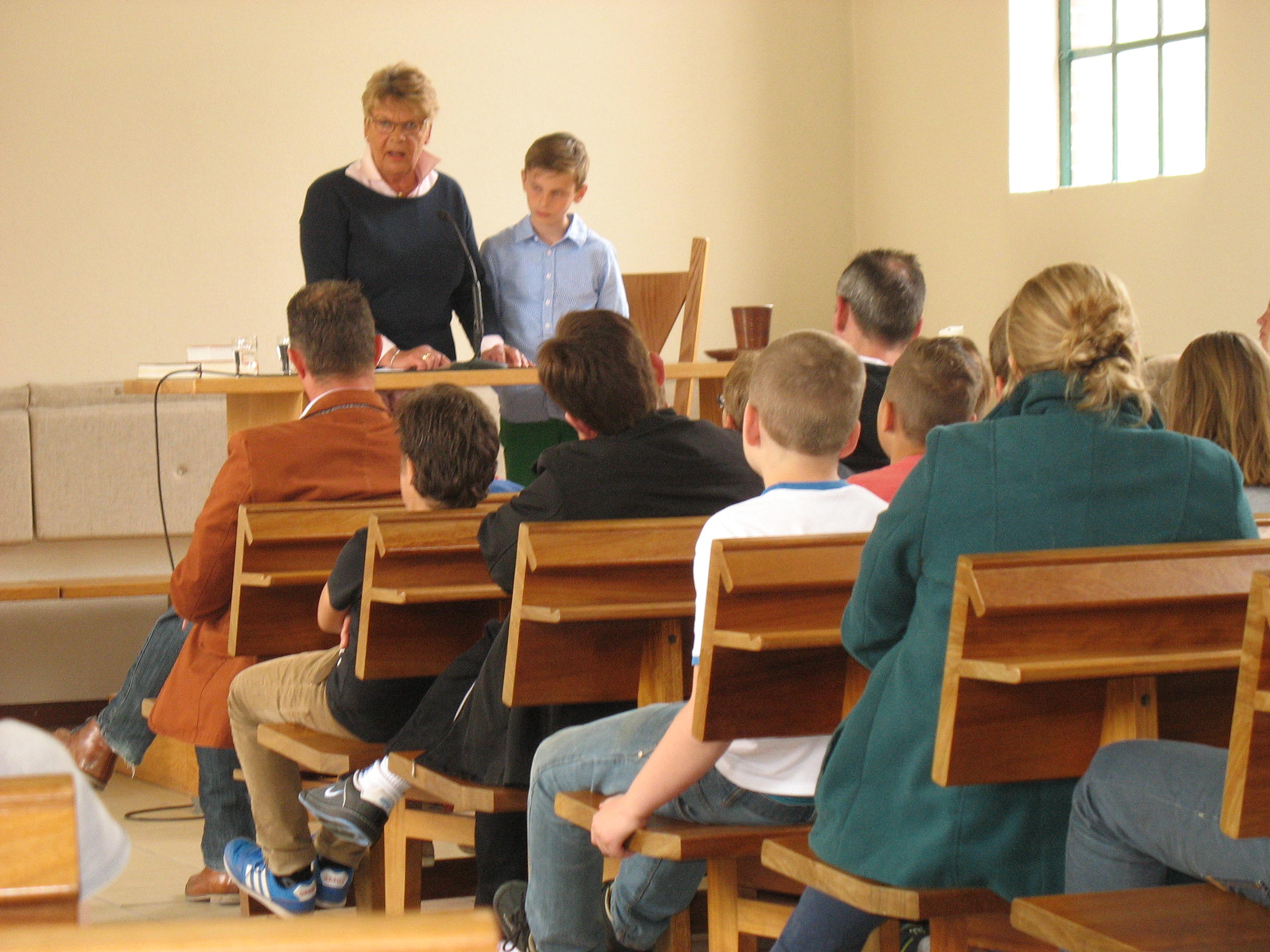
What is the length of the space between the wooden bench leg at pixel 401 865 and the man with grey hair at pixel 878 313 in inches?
48.0

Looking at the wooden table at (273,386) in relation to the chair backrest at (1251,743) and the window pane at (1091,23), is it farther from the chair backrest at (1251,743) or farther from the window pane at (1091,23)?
the window pane at (1091,23)

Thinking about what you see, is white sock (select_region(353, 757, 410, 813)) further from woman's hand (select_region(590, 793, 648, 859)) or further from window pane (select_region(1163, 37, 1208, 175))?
window pane (select_region(1163, 37, 1208, 175))

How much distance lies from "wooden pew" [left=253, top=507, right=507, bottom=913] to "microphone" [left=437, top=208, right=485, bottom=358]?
147 centimetres

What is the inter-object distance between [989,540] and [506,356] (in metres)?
2.48

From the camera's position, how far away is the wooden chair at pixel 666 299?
5.37 meters

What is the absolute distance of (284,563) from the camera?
3.05 m

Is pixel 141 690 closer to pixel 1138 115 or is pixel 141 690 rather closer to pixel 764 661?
pixel 764 661

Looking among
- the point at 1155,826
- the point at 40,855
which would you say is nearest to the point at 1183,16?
the point at 1155,826

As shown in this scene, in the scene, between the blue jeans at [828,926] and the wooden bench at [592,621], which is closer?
the blue jeans at [828,926]

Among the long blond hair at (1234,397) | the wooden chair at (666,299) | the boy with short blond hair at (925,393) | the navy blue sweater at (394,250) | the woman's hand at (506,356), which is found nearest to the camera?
the boy with short blond hair at (925,393)

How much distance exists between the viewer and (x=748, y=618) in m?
2.05

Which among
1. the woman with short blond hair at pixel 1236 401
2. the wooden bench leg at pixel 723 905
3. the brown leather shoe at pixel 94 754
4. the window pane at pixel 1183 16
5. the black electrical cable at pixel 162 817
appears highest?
Result: the window pane at pixel 1183 16

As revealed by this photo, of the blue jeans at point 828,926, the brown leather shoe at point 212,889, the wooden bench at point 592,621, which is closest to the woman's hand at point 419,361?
the brown leather shoe at point 212,889

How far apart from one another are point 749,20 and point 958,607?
20.5 ft
